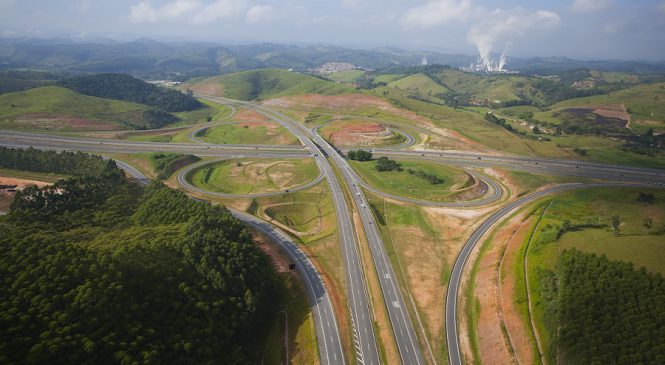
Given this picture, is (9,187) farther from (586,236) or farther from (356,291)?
(586,236)

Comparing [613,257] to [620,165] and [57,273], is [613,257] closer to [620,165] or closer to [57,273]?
[620,165]

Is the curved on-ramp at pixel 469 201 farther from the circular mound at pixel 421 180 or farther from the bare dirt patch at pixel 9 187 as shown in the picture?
the bare dirt patch at pixel 9 187

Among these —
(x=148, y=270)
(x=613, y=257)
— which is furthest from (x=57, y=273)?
(x=613, y=257)

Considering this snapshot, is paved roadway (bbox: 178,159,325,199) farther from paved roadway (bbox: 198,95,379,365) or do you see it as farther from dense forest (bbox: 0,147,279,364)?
dense forest (bbox: 0,147,279,364)

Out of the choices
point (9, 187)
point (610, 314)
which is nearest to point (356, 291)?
point (610, 314)

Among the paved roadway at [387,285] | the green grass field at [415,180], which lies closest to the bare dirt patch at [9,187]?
the paved roadway at [387,285]

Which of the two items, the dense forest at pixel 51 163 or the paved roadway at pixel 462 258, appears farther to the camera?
the dense forest at pixel 51 163

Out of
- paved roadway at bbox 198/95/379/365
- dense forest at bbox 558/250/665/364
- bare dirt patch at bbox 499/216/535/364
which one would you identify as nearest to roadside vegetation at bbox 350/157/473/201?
paved roadway at bbox 198/95/379/365
